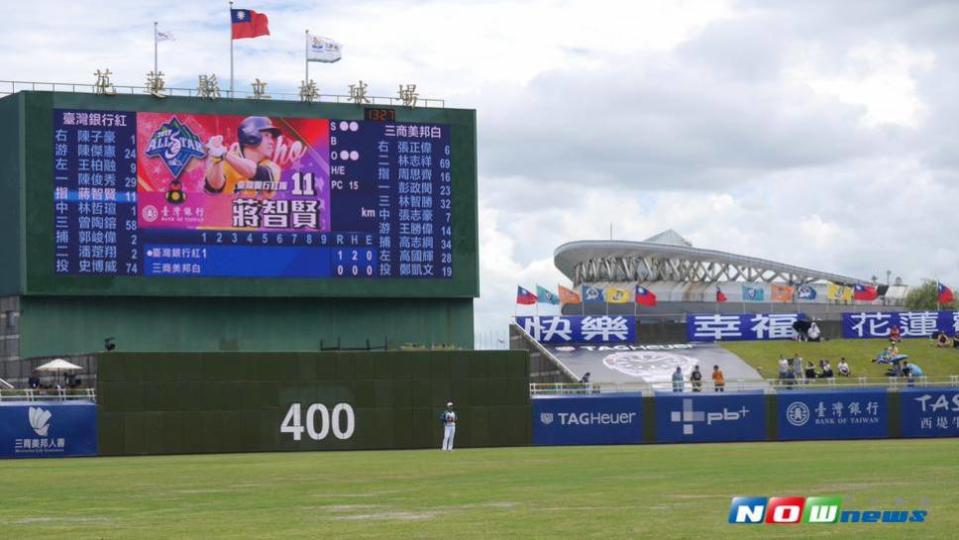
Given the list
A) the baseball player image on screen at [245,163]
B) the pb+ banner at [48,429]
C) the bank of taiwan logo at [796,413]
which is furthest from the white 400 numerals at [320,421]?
the bank of taiwan logo at [796,413]

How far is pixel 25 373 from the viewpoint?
52.6 m

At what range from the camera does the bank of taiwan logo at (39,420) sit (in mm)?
45844

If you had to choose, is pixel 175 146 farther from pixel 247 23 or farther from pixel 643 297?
pixel 643 297

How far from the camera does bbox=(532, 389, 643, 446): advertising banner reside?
169 ft

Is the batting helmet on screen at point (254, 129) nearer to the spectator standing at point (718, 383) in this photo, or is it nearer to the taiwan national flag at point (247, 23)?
the taiwan national flag at point (247, 23)

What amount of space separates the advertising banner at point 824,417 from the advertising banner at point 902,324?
23.3 m

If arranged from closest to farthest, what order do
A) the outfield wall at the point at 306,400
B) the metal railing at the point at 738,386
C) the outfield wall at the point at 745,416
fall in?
1. the outfield wall at the point at 306,400
2. the outfield wall at the point at 745,416
3. the metal railing at the point at 738,386

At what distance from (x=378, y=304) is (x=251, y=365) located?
8.18 m

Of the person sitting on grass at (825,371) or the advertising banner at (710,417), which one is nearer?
the advertising banner at (710,417)

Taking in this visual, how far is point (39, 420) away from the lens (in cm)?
4594

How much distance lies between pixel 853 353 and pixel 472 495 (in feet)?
174

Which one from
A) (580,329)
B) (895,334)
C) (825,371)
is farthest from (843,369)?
(580,329)

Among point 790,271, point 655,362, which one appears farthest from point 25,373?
point 790,271

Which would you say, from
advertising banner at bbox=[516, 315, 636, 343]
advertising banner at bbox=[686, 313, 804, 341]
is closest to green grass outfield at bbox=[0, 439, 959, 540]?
advertising banner at bbox=[516, 315, 636, 343]
